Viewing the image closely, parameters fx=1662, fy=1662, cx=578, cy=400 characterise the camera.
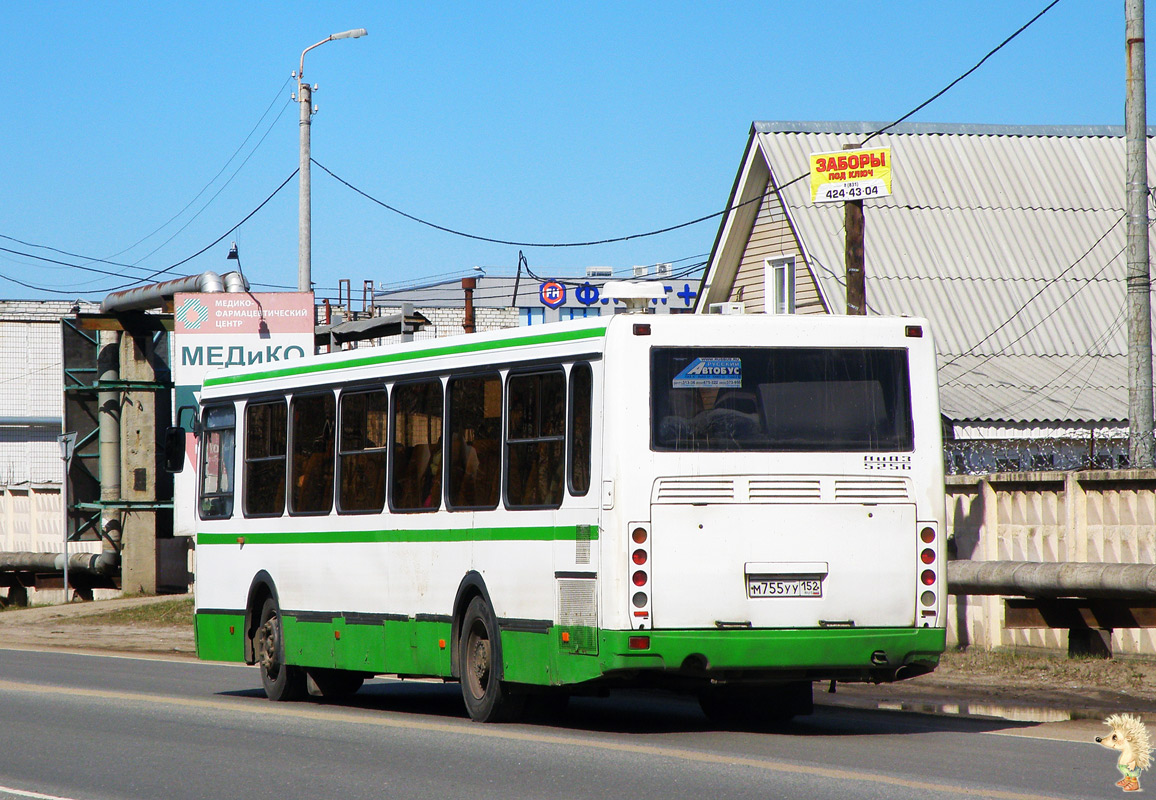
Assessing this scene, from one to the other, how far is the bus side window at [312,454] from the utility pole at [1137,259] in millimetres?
7759

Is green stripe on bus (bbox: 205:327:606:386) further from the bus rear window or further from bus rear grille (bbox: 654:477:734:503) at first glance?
bus rear grille (bbox: 654:477:734:503)

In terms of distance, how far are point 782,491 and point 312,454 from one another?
491 centimetres

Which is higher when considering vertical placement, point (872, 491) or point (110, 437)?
point (110, 437)

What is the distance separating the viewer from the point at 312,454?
14312 mm

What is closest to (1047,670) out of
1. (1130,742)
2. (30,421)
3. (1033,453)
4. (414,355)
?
(414,355)

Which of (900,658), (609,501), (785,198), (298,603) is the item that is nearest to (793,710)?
(900,658)

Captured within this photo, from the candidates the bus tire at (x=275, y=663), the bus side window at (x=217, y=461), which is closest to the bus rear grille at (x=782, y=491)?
the bus tire at (x=275, y=663)

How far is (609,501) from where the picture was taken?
10.8 meters

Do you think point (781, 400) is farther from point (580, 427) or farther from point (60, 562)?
point (60, 562)

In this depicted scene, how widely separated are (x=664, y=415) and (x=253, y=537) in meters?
5.65

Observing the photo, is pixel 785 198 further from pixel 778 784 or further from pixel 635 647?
pixel 778 784

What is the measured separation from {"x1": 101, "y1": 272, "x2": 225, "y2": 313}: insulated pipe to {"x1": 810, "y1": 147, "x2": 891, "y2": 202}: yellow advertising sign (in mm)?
16086

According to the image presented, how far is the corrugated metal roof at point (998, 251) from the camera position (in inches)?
1075

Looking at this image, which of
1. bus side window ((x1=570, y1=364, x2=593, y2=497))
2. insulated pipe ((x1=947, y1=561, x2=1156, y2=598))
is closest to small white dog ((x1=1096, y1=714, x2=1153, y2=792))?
bus side window ((x1=570, y1=364, x2=593, y2=497))
